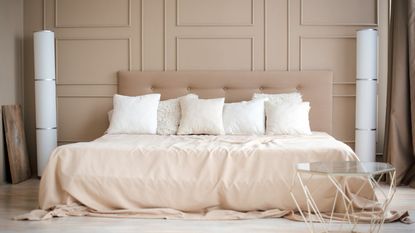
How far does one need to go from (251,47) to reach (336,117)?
1.13 m

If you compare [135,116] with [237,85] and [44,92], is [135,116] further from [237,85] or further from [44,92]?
[237,85]

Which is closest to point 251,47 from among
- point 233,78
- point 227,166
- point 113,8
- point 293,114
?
point 233,78

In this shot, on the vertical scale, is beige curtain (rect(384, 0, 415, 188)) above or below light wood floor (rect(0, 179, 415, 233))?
above

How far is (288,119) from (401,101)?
108cm

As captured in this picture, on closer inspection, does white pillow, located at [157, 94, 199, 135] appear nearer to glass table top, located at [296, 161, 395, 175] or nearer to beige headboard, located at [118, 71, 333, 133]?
beige headboard, located at [118, 71, 333, 133]

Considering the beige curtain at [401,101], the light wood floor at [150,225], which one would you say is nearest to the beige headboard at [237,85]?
the beige curtain at [401,101]

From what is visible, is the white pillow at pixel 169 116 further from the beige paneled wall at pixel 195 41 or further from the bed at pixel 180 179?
the bed at pixel 180 179

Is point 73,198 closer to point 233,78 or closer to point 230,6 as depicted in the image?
point 233,78

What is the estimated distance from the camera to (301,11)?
17.4 feet

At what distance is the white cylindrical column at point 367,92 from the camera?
4.95 m

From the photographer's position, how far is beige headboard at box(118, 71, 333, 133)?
17.2ft

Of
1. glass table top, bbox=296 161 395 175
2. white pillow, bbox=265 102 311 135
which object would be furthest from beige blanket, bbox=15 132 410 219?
white pillow, bbox=265 102 311 135

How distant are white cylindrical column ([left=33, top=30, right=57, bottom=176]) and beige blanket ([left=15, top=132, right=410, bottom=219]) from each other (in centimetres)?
145

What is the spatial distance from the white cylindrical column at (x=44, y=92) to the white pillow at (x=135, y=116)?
680 mm
